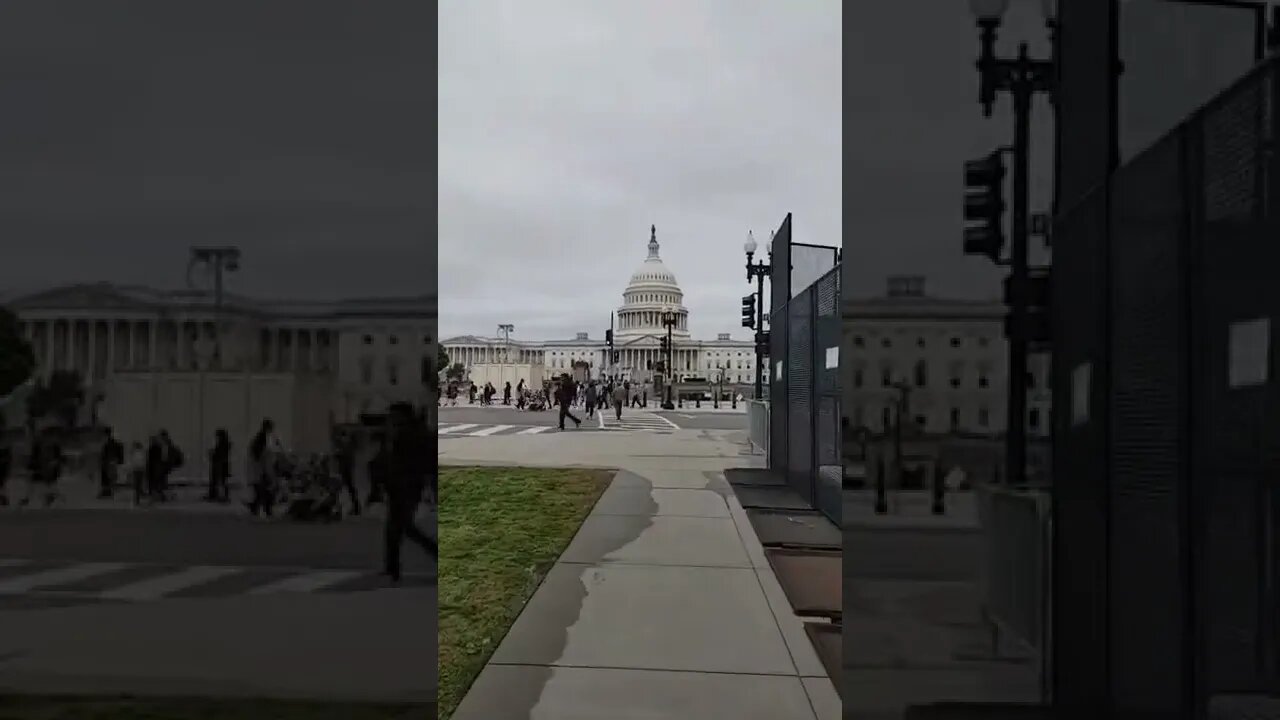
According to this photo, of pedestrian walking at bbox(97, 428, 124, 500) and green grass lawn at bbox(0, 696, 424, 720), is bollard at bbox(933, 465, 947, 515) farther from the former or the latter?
pedestrian walking at bbox(97, 428, 124, 500)

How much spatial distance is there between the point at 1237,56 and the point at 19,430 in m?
4.66

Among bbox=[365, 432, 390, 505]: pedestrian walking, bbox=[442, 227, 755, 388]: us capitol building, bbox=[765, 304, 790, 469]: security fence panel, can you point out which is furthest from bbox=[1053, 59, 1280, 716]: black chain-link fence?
bbox=[442, 227, 755, 388]: us capitol building

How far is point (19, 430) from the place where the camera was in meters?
3.43

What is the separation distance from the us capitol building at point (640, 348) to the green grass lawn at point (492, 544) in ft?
266

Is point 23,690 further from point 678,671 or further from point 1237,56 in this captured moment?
point 1237,56

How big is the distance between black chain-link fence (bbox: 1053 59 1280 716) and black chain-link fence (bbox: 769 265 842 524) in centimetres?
651

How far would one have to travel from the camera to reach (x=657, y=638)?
16.9ft

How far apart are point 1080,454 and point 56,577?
4.30 m

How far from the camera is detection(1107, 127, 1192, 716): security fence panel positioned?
2.16 m

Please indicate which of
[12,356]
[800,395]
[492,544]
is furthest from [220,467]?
[800,395]

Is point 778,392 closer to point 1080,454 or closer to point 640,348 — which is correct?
point 1080,454

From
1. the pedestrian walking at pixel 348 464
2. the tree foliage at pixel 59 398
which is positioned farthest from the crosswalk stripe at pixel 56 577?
the pedestrian walking at pixel 348 464

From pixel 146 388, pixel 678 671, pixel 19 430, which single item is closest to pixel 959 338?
pixel 678 671

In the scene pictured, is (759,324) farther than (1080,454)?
Yes
